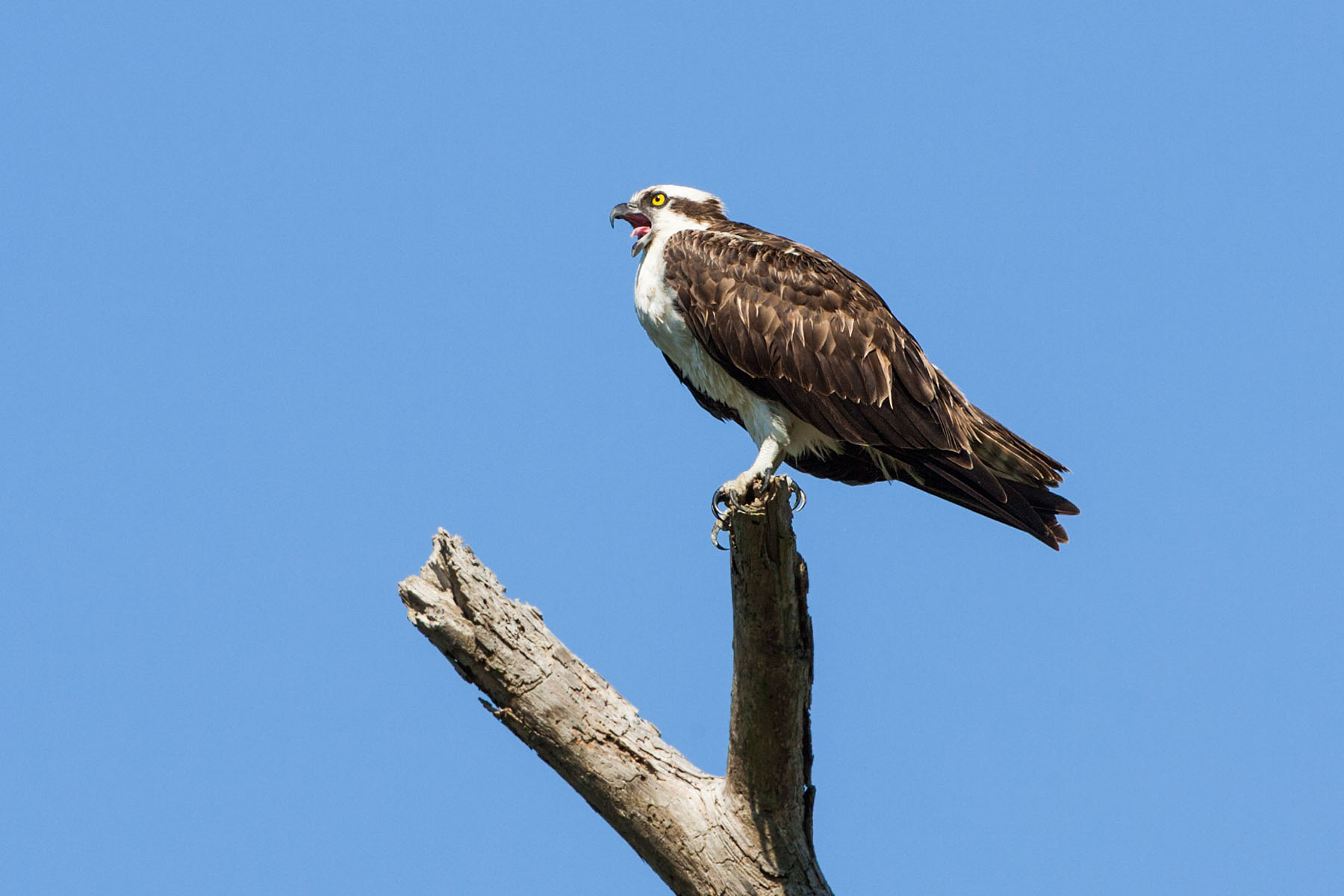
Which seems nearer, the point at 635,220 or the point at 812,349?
the point at 812,349

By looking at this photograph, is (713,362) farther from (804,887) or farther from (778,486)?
(804,887)

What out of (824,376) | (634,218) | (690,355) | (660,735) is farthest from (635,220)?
(660,735)

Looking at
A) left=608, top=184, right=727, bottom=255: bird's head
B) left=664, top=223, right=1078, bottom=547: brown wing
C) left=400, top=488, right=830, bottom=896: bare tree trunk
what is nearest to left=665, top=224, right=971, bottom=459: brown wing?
left=664, top=223, right=1078, bottom=547: brown wing

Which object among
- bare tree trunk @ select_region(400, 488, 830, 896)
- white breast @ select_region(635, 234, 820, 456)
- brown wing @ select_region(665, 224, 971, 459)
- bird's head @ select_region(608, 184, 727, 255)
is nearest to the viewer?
bare tree trunk @ select_region(400, 488, 830, 896)

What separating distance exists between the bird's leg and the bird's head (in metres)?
1.80

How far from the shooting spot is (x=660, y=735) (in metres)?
6.46

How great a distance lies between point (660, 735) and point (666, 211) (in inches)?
162

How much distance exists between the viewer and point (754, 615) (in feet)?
19.6

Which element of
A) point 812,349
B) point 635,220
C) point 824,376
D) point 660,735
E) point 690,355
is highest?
point 635,220

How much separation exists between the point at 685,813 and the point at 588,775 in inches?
20.5

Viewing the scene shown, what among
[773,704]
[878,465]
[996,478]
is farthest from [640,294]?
[773,704]

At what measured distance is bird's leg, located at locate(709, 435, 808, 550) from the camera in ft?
22.1

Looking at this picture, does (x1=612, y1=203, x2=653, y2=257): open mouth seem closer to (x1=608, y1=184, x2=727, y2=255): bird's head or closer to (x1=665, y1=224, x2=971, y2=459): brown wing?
(x1=608, y1=184, x2=727, y2=255): bird's head

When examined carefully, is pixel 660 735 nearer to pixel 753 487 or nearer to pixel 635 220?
pixel 753 487
